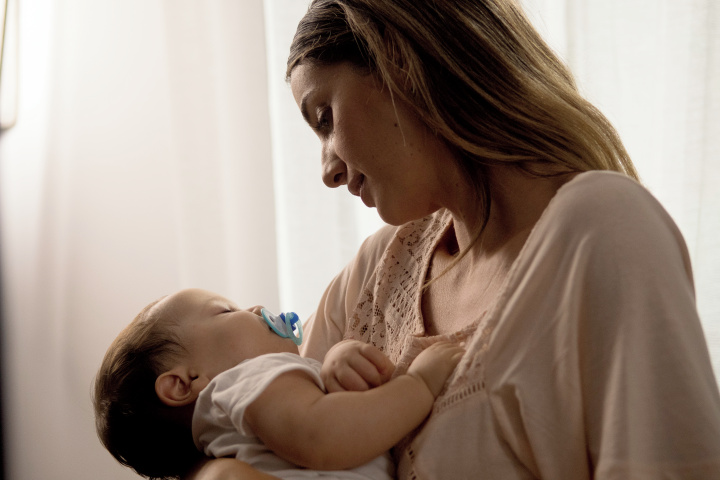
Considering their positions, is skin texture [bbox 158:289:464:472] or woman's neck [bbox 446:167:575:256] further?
woman's neck [bbox 446:167:575:256]

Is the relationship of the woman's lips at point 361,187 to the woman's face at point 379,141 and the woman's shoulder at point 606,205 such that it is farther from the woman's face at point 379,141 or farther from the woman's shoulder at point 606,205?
the woman's shoulder at point 606,205

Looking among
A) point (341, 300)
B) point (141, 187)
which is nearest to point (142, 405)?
point (341, 300)

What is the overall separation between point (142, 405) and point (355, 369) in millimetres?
420

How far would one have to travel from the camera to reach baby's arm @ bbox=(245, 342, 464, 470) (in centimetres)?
102

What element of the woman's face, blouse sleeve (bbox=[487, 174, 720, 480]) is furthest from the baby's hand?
the woman's face

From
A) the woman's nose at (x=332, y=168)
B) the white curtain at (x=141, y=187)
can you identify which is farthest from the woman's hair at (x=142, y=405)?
the white curtain at (x=141, y=187)

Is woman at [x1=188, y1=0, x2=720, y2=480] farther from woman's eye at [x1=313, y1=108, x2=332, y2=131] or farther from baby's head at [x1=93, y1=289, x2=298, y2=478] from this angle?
baby's head at [x1=93, y1=289, x2=298, y2=478]

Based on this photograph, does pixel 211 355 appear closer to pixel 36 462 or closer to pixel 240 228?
pixel 240 228

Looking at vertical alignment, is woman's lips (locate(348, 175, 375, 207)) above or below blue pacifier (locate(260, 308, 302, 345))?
above

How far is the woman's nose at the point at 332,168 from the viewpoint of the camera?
1.41m

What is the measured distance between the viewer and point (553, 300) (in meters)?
0.98

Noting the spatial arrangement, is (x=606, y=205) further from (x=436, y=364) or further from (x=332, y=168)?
(x=332, y=168)

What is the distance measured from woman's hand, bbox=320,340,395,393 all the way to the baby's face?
0.16 m

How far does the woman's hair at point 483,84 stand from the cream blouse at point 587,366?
18cm
